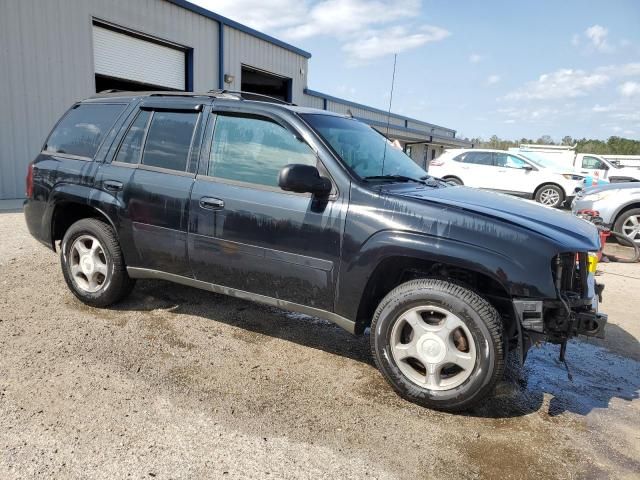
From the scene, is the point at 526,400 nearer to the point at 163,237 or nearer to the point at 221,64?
the point at 163,237

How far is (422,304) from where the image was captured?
2883mm

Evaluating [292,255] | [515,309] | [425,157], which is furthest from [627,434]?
[425,157]

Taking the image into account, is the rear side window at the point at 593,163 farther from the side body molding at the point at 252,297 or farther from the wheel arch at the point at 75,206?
the wheel arch at the point at 75,206

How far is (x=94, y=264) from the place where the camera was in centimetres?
416

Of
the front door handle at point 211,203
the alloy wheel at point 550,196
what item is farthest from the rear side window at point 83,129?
the alloy wheel at point 550,196

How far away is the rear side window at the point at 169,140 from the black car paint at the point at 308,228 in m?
0.09

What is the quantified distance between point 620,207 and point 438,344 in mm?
7322

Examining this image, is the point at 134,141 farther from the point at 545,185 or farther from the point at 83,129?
the point at 545,185

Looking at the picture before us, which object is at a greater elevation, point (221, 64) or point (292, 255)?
point (221, 64)

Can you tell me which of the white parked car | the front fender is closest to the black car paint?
the front fender

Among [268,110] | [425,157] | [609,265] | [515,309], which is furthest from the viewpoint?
[425,157]

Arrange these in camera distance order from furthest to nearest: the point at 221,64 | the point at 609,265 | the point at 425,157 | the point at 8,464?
the point at 425,157
the point at 221,64
the point at 609,265
the point at 8,464

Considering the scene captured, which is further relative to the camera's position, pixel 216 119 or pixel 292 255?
pixel 216 119

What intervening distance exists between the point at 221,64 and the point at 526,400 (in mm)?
14345
